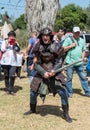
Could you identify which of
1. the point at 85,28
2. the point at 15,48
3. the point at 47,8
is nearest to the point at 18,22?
the point at 85,28

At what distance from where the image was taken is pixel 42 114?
26.9 ft

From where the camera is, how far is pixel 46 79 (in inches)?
300

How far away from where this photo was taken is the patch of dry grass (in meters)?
7.38

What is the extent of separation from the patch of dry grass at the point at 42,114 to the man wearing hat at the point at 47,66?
31 centimetres

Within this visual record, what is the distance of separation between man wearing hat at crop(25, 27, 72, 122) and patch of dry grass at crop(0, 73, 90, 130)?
310mm

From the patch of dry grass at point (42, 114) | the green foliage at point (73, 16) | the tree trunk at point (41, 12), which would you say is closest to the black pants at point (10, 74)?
the patch of dry grass at point (42, 114)

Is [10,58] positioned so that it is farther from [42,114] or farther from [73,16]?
[73,16]

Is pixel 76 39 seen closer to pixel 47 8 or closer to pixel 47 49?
pixel 47 49

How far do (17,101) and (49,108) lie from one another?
3.61ft

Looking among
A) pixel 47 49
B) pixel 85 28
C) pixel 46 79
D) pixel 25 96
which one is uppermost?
pixel 47 49

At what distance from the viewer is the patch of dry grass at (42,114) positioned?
24.2ft

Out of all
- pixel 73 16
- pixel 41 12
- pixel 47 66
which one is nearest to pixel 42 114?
pixel 47 66

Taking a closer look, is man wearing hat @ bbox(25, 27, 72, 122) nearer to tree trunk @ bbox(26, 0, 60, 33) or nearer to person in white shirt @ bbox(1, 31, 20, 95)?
person in white shirt @ bbox(1, 31, 20, 95)

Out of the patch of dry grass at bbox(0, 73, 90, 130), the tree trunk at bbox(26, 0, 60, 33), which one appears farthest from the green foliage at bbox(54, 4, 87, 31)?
the patch of dry grass at bbox(0, 73, 90, 130)
